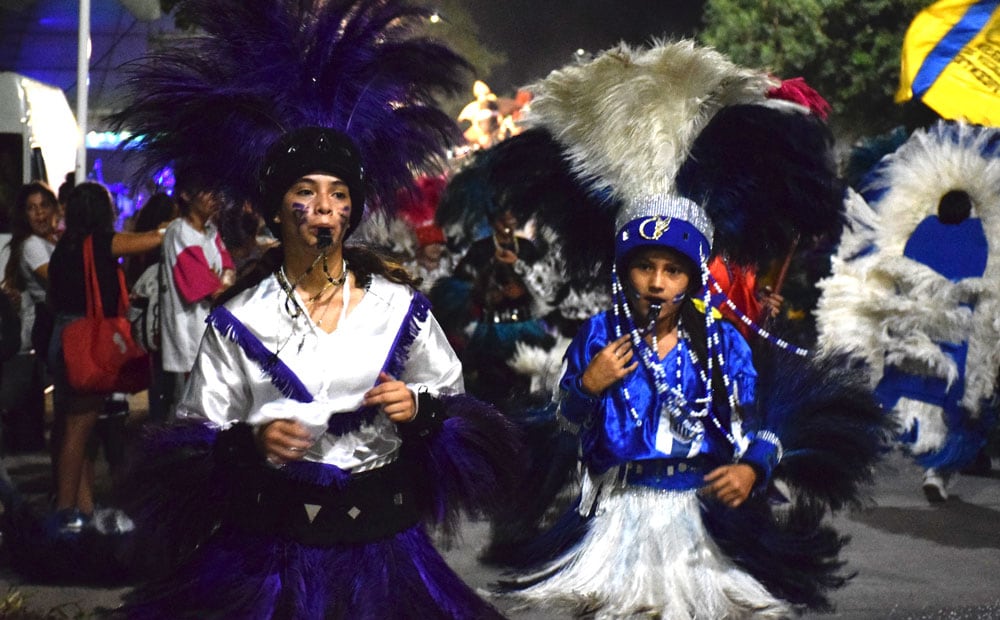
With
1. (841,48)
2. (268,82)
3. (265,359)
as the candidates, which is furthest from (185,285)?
(841,48)

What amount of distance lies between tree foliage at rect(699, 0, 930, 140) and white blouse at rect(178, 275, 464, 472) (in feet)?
66.4

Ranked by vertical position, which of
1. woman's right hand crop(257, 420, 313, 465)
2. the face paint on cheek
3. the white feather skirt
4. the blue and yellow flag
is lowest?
the white feather skirt

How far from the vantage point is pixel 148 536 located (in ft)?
13.2

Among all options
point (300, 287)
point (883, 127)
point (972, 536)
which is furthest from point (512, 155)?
point (883, 127)

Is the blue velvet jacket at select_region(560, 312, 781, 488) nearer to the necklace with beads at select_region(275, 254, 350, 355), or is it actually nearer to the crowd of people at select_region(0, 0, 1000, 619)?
the crowd of people at select_region(0, 0, 1000, 619)

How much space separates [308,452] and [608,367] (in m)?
1.65

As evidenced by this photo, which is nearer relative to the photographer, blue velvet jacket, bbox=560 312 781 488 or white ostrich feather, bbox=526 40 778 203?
blue velvet jacket, bbox=560 312 781 488

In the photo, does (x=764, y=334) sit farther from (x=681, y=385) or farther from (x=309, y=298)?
(x=309, y=298)

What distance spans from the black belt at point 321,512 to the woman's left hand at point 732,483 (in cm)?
164

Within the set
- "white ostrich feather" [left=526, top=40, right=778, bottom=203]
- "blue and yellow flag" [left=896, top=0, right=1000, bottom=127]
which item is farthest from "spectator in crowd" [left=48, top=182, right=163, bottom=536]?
"blue and yellow flag" [left=896, top=0, right=1000, bottom=127]

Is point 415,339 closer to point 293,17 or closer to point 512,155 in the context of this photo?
point 293,17

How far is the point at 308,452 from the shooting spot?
401 centimetres

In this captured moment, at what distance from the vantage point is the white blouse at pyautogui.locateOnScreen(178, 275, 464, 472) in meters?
3.96

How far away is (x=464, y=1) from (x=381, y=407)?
147ft
